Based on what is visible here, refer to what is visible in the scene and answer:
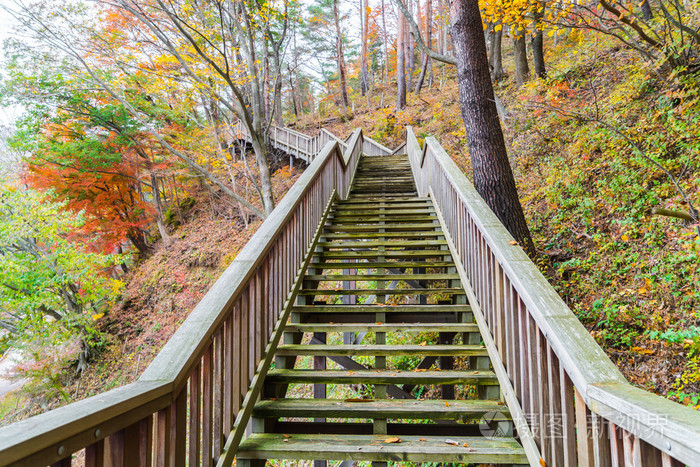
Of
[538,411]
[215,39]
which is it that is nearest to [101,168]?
[215,39]

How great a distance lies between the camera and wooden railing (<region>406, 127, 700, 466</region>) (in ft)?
3.37

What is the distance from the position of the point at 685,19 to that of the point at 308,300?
7180 millimetres

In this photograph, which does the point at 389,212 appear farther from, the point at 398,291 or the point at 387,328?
the point at 387,328

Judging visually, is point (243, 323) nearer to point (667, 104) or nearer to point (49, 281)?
point (667, 104)

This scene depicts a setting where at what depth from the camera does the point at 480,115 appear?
185 inches

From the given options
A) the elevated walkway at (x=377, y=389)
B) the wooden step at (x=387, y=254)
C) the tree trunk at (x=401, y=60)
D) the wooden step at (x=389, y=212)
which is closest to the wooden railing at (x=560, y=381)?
the elevated walkway at (x=377, y=389)

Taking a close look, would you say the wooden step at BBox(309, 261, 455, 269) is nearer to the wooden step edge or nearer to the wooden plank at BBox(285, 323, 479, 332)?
the wooden step edge

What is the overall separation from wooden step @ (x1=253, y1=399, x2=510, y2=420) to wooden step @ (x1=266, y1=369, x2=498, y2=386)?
6.3 inches

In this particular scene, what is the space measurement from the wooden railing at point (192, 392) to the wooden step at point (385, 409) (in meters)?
0.29

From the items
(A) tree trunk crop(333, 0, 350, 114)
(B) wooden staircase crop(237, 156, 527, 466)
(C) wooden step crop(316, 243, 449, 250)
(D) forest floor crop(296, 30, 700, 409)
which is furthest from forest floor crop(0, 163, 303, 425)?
(D) forest floor crop(296, 30, 700, 409)

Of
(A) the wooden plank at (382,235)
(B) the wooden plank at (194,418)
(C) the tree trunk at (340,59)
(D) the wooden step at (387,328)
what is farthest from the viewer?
(C) the tree trunk at (340,59)

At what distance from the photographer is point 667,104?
4.79 meters

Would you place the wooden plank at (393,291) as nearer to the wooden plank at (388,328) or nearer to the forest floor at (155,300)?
the wooden plank at (388,328)

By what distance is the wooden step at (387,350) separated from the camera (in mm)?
2764
